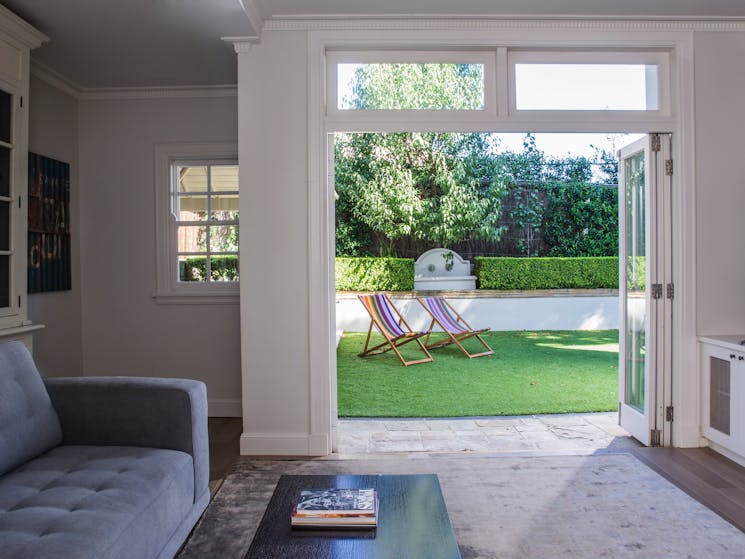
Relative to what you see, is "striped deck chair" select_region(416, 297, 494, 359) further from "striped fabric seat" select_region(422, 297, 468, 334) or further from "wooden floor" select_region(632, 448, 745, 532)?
"wooden floor" select_region(632, 448, 745, 532)

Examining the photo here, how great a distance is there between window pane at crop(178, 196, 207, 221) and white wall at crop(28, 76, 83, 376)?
76 cm

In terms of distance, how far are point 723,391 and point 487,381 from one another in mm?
2357

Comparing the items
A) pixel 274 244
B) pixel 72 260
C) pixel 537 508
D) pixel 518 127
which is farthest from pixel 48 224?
pixel 537 508

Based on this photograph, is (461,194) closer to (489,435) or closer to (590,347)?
(590,347)

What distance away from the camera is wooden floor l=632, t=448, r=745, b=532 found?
269cm

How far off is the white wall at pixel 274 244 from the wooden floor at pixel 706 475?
201cm

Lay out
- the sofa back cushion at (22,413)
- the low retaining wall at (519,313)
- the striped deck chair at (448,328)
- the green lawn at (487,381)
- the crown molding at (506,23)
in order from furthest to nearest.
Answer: the low retaining wall at (519,313)
the striped deck chair at (448,328)
the green lawn at (487,381)
the crown molding at (506,23)
the sofa back cushion at (22,413)

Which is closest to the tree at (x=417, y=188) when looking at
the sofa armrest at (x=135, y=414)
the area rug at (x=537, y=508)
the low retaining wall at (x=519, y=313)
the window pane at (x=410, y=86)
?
the low retaining wall at (x=519, y=313)

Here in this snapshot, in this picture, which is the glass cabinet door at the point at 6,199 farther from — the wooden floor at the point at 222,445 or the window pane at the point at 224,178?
the window pane at the point at 224,178

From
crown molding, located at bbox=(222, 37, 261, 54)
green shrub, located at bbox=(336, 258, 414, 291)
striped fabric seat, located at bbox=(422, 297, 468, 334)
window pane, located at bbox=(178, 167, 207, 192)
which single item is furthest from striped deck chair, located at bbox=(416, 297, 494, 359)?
crown molding, located at bbox=(222, 37, 261, 54)

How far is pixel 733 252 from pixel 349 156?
7.12m

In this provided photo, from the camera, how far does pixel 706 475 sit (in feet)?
10.1

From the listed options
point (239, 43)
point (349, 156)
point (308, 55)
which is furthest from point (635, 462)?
point (349, 156)

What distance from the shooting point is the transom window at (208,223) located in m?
4.56
